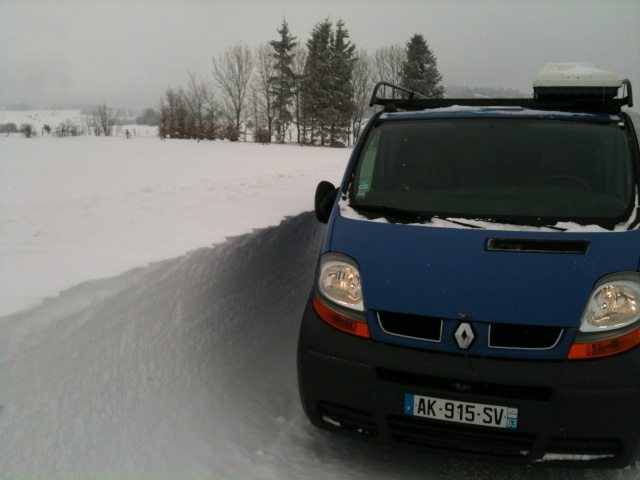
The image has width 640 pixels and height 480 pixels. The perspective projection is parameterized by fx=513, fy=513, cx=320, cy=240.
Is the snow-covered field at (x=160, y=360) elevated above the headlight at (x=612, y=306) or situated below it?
below

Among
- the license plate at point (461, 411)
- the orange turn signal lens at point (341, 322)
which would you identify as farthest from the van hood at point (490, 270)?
the license plate at point (461, 411)

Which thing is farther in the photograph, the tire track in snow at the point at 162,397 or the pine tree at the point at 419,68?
the pine tree at the point at 419,68

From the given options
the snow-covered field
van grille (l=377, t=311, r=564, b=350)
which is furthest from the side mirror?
Answer: van grille (l=377, t=311, r=564, b=350)

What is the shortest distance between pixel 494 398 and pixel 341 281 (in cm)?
98

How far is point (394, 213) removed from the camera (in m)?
3.24

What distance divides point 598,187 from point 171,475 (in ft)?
10.4

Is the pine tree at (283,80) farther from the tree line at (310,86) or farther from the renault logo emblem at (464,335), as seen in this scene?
the renault logo emblem at (464,335)

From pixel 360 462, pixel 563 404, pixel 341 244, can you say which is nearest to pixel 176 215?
pixel 341 244

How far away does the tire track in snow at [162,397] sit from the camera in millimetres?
2801

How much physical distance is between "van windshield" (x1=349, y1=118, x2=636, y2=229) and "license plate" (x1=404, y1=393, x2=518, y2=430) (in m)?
1.11

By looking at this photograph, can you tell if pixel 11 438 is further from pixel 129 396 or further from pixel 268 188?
pixel 268 188

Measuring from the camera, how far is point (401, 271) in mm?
2732

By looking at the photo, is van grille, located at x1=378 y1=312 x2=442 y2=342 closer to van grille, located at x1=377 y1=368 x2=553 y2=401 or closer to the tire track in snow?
van grille, located at x1=377 y1=368 x2=553 y2=401

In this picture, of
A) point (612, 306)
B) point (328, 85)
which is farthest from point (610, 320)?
point (328, 85)
